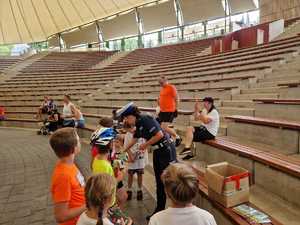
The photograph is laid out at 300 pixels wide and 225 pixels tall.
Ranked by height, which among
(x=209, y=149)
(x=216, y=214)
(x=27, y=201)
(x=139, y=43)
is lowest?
(x=27, y=201)

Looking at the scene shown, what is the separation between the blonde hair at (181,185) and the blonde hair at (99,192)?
33cm

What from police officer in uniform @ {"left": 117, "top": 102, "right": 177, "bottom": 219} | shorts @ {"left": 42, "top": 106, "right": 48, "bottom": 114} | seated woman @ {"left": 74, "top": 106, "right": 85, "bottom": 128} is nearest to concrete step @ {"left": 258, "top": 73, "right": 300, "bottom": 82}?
police officer in uniform @ {"left": 117, "top": 102, "right": 177, "bottom": 219}

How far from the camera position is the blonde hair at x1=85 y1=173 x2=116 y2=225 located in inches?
66.7

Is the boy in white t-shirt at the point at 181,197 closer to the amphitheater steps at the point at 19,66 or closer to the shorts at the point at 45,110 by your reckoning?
the shorts at the point at 45,110

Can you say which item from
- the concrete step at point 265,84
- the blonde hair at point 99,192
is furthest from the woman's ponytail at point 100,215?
the concrete step at point 265,84

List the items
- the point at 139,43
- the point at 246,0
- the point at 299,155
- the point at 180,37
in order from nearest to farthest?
the point at 299,155 < the point at 246,0 < the point at 180,37 < the point at 139,43

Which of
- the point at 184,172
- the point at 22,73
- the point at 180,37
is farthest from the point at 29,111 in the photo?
the point at 180,37

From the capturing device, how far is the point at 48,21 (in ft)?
91.9

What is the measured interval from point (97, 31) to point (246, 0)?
47.7ft

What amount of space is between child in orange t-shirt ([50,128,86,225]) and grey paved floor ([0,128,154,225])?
1.59m

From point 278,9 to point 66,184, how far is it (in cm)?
1724

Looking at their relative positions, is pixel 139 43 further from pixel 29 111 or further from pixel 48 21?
pixel 29 111

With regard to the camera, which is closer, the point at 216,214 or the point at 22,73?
the point at 216,214

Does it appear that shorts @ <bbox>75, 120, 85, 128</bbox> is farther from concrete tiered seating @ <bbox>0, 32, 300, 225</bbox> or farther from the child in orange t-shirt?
the child in orange t-shirt
